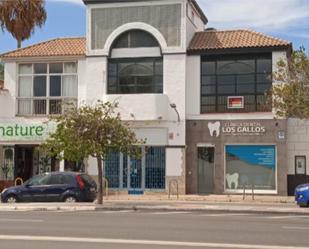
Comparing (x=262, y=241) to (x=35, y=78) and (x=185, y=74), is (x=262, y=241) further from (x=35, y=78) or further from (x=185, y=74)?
(x=35, y=78)

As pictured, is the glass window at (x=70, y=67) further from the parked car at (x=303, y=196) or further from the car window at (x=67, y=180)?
the parked car at (x=303, y=196)

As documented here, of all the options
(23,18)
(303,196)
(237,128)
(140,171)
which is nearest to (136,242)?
(303,196)

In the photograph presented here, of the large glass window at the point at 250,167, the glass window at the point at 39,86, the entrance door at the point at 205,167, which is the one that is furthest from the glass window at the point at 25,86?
the large glass window at the point at 250,167

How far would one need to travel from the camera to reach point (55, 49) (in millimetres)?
35719

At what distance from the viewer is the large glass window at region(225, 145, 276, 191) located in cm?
3231

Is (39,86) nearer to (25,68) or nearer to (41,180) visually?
(25,68)

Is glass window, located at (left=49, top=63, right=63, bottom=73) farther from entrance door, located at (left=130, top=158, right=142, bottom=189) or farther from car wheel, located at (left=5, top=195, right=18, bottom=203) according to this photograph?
car wheel, located at (left=5, top=195, right=18, bottom=203)

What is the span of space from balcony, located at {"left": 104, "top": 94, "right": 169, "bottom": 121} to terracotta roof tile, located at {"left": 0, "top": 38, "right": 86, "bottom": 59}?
3.71 meters

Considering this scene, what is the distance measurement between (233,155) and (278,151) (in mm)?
2320

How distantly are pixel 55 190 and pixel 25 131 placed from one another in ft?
31.2

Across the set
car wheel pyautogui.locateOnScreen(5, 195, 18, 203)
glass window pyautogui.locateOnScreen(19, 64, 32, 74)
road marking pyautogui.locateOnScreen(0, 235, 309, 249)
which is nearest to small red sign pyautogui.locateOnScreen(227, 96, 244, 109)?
glass window pyautogui.locateOnScreen(19, 64, 32, 74)

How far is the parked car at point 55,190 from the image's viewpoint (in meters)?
26.2

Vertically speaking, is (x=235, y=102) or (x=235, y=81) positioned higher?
(x=235, y=81)

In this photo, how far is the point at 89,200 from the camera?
26703mm
